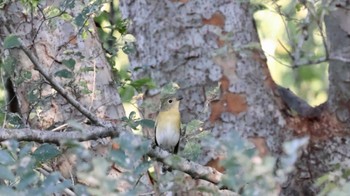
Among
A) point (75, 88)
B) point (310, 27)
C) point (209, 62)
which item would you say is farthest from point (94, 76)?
point (209, 62)

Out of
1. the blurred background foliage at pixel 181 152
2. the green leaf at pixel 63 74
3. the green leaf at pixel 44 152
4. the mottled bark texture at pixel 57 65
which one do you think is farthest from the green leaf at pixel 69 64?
the green leaf at pixel 44 152

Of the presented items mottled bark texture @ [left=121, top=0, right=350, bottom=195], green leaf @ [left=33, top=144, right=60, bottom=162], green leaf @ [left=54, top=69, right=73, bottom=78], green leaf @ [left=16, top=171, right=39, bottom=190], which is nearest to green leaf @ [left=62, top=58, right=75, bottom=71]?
green leaf @ [left=54, top=69, right=73, bottom=78]

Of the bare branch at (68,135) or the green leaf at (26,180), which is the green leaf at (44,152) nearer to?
the bare branch at (68,135)

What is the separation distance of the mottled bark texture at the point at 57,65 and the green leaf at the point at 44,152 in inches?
19.2

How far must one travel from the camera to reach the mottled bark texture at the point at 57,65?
3.34 metres

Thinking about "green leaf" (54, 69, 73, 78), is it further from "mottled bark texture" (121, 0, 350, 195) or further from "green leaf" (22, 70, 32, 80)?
"mottled bark texture" (121, 0, 350, 195)

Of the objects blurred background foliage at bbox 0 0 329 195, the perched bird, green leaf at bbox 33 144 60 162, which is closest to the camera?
blurred background foliage at bbox 0 0 329 195

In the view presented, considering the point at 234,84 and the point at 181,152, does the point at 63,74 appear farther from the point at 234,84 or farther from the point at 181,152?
the point at 234,84

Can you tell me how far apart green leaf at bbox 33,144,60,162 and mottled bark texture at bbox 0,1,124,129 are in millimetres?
488

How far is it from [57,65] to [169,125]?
1081 mm

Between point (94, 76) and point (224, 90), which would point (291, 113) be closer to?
point (224, 90)

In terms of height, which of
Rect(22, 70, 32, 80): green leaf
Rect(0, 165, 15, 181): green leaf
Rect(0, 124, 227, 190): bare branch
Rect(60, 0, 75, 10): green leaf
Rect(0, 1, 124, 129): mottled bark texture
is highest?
Rect(0, 165, 15, 181): green leaf

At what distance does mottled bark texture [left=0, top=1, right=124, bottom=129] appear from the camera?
3338 mm

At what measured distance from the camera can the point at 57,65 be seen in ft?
11.3
